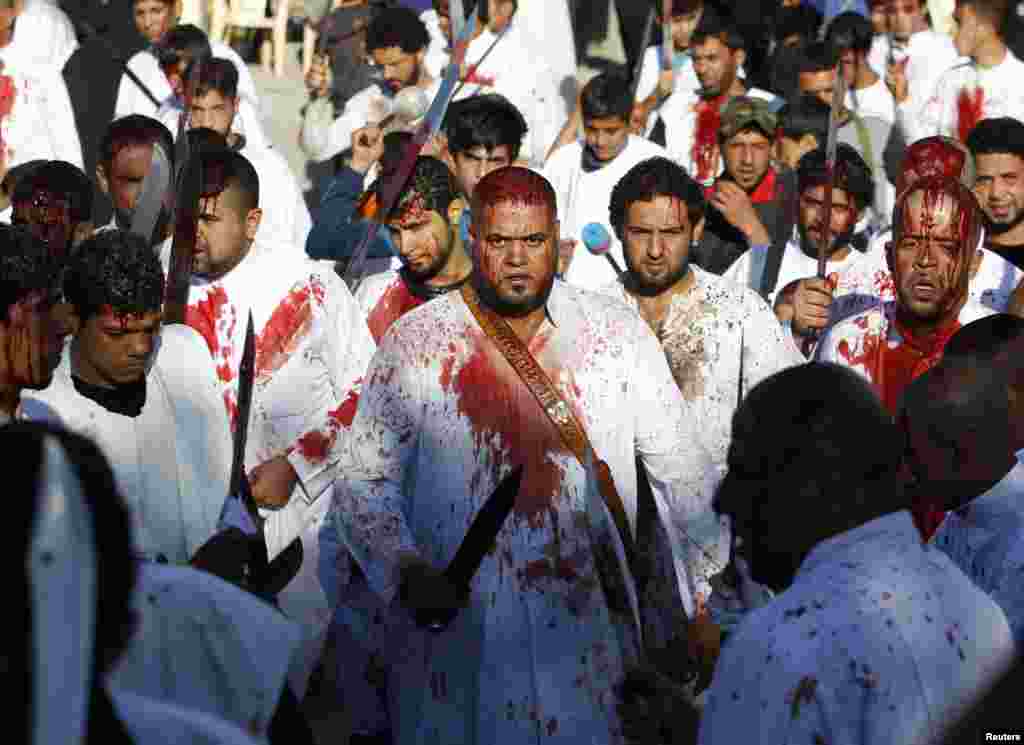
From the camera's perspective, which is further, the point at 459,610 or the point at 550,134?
the point at 550,134

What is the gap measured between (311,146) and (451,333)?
6.54 metres

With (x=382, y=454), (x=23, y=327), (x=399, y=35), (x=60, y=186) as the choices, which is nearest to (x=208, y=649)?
(x=23, y=327)

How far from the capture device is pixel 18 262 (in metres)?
4.94

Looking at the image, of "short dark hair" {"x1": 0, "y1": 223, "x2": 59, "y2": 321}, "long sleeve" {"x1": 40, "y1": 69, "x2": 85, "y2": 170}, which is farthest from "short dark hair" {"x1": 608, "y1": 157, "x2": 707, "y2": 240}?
"long sleeve" {"x1": 40, "y1": 69, "x2": 85, "y2": 170}

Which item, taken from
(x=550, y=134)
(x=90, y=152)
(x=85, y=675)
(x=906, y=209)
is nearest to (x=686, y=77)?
(x=550, y=134)

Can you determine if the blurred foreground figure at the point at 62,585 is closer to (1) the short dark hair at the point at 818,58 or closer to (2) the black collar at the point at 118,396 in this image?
(2) the black collar at the point at 118,396

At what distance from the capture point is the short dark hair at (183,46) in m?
10.3

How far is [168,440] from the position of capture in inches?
205

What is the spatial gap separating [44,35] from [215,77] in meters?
1.72

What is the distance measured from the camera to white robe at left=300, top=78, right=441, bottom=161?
1060cm

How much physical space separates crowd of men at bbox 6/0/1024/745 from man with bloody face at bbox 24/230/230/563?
0.01 meters

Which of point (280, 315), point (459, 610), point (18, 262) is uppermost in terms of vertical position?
point (18, 262)

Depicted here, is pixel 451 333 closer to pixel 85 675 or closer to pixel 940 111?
pixel 85 675

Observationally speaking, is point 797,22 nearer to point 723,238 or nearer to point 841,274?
point 723,238
